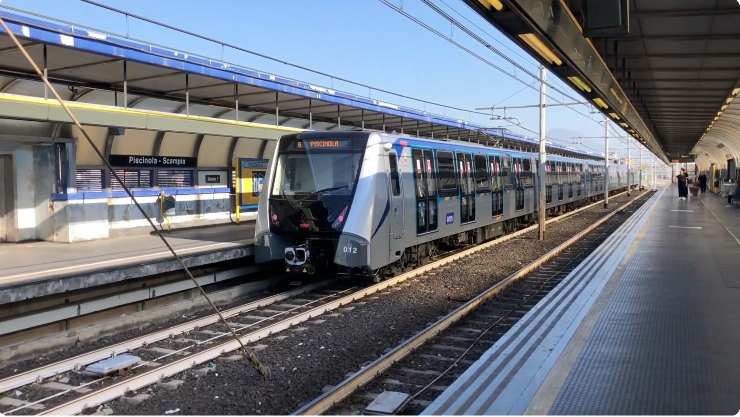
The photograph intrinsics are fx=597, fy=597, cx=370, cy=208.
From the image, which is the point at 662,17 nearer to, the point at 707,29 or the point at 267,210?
the point at 707,29

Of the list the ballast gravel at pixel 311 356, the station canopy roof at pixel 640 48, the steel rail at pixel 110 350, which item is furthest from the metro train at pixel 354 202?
the station canopy roof at pixel 640 48

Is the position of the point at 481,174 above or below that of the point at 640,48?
below

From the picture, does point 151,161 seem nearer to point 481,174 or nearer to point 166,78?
point 166,78

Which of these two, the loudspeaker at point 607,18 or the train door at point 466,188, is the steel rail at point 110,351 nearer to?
the train door at point 466,188

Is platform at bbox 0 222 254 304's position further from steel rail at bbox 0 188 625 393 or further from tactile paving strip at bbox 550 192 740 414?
tactile paving strip at bbox 550 192 740 414

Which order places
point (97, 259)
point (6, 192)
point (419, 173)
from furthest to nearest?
point (419, 173)
point (6, 192)
point (97, 259)

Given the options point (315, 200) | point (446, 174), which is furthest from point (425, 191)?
point (315, 200)

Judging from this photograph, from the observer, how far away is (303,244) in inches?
411

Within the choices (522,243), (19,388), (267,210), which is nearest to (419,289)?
(267,210)

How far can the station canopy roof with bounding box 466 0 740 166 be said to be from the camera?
7.17 m

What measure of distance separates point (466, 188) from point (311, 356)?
27.5ft

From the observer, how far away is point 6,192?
37.4 feet

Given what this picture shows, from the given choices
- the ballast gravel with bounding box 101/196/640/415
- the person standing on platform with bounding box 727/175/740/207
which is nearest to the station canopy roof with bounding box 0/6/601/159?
the ballast gravel with bounding box 101/196/640/415

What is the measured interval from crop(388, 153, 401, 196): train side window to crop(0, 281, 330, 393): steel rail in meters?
2.97
